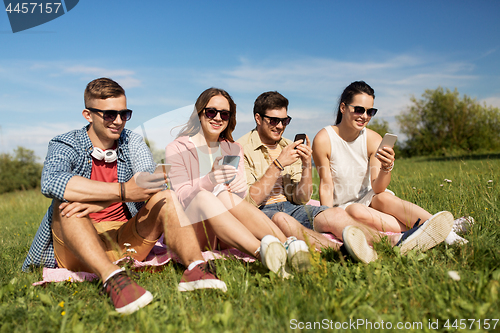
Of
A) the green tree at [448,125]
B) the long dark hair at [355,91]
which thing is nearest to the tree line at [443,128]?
the green tree at [448,125]

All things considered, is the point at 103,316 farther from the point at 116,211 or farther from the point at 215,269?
the point at 116,211

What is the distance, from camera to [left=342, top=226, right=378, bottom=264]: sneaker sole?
2221mm

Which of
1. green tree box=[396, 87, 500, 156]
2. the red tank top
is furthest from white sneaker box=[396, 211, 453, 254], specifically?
green tree box=[396, 87, 500, 156]

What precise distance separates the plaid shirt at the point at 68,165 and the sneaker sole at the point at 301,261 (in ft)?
5.15

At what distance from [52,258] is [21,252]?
137 cm

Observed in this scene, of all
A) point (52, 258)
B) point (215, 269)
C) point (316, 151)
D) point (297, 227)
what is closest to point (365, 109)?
point (316, 151)

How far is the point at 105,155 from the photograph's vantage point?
2.82 m

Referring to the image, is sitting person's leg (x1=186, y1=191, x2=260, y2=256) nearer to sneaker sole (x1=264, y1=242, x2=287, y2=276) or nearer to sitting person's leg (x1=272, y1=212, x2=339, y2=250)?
sneaker sole (x1=264, y1=242, x2=287, y2=276)

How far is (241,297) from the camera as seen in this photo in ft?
6.50

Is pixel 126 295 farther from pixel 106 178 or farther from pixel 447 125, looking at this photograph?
pixel 447 125

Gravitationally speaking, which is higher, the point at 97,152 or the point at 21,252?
the point at 97,152

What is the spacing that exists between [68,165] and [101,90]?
2.31 feet

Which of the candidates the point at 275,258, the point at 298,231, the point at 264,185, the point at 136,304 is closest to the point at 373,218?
the point at 298,231

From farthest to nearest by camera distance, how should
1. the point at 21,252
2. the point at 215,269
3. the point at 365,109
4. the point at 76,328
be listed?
the point at 21,252
the point at 365,109
the point at 215,269
the point at 76,328
